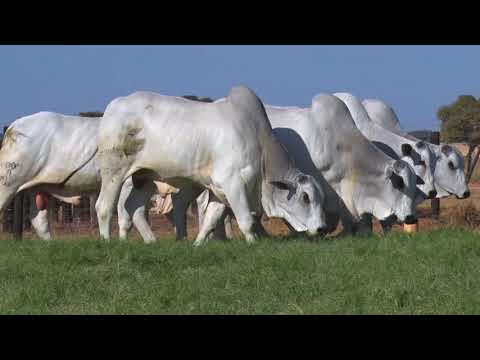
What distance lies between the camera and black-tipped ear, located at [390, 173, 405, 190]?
12688 millimetres

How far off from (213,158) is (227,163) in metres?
0.19

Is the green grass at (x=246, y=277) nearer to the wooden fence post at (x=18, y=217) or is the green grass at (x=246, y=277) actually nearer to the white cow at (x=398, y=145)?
the white cow at (x=398, y=145)

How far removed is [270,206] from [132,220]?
192 centimetres

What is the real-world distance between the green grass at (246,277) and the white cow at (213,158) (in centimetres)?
87

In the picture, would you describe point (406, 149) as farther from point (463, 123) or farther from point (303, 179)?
point (463, 123)

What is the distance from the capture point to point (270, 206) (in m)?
11.9

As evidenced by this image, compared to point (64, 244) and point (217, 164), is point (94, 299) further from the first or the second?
point (217, 164)

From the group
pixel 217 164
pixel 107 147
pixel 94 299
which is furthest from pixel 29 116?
pixel 94 299

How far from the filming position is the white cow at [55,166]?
497 inches

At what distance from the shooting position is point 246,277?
8922 mm

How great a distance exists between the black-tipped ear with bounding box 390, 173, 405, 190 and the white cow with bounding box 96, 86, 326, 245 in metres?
1.25

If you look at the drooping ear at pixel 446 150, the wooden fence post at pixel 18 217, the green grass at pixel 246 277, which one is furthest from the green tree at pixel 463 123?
the green grass at pixel 246 277

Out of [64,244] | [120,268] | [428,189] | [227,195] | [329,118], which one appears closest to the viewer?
[120,268]

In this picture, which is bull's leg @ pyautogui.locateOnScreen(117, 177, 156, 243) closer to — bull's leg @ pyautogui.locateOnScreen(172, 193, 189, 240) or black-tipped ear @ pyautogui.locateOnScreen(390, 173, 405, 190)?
bull's leg @ pyautogui.locateOnScreen(172, 193, 189, 240)
